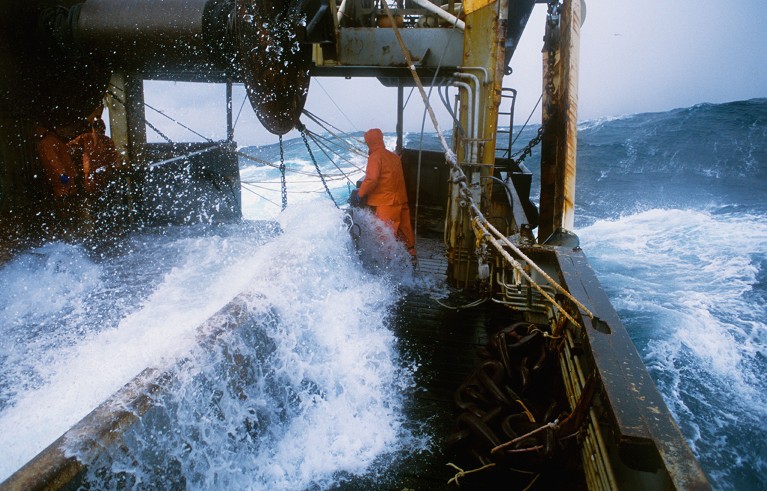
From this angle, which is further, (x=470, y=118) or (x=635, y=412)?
(x=470, y=118)

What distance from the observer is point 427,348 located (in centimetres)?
434

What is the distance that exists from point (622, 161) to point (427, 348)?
31694 millimetres

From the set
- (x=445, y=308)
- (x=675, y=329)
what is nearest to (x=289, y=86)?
(x=445, y=308)

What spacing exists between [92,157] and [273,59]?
639 centimetres

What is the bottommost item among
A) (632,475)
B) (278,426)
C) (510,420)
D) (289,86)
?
(278,426)

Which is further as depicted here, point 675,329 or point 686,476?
point 675,329

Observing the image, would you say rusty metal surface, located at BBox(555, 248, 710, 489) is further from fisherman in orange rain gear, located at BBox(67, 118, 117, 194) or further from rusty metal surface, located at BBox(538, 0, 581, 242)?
fisherman in orange rain gear, located at BBox(67, 118, 117, 194)

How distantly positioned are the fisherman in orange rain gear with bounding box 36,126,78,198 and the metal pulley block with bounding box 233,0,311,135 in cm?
511

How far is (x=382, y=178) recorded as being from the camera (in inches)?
241

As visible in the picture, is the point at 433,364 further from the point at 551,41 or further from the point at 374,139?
the point at 551,41

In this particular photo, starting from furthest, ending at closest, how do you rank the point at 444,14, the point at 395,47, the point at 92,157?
the point at 92,157
the point at 395,47
the point at 444,14

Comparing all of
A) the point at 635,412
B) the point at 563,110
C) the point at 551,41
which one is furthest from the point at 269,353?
the point at 551,41

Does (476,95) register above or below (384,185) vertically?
above

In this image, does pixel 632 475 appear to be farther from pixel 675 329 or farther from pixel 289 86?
pixel 675 329
